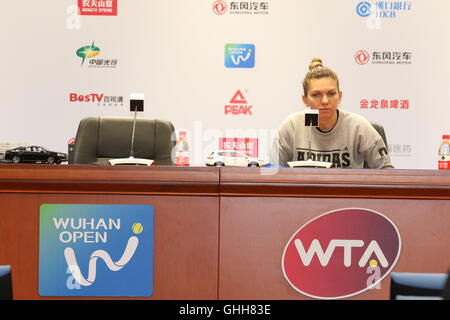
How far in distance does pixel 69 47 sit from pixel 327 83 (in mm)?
1978

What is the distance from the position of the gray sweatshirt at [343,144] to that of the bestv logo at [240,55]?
1.14m

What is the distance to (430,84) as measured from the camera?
370cm

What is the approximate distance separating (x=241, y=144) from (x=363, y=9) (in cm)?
130

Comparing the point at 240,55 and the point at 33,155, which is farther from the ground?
the point at 240,55

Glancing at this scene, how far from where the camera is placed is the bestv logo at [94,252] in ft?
5.32

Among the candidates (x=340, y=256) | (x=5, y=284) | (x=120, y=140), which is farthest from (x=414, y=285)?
(x=120, y=140)

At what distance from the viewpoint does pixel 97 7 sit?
3666 mm

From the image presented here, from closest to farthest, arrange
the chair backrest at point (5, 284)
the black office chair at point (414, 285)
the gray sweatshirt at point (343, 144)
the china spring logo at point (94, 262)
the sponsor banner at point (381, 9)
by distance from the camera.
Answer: the black office chair at point (414, 285) → the chair backrest at point (5, 284) → the china spring logo at point (94, 262) → the gray sweatshirt at point (343, 144) → the sponsor banner at point (381, 9)

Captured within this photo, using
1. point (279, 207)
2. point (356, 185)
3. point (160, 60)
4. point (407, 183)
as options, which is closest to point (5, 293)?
point (279, 207)

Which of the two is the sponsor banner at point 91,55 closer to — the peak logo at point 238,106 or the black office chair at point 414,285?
the peak logo at point 238,106

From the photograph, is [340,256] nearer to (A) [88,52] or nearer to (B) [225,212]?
(B) [225,212]

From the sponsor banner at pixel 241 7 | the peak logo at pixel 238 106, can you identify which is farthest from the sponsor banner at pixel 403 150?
the sponsor banner at pixel 241 7

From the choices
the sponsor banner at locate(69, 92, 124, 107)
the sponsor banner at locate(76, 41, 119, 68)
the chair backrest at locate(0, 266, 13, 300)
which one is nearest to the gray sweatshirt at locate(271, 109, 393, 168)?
the sponsor banner at locate(69, 92, 124, 107)

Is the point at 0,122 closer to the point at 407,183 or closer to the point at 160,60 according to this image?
the point at 160,60
